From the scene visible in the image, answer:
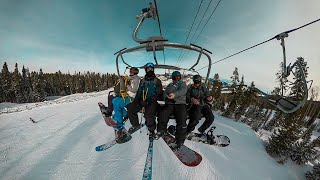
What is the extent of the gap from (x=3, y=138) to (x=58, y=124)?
4200 millimetres

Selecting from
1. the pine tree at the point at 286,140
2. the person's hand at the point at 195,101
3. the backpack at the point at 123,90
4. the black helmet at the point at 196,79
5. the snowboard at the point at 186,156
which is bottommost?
the pine tree at the point at 286,140

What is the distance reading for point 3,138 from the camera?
13.1 m

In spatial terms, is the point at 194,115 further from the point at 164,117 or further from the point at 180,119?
the point at 164,117

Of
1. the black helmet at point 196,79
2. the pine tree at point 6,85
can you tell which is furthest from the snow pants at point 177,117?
the pine tree at point 6,85

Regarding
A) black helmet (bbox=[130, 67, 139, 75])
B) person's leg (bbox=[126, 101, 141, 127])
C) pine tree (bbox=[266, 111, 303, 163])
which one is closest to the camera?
person's leg (bbox=[126, 101, 141, 127])

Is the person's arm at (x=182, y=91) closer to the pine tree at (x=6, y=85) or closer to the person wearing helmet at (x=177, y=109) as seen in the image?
the person wearing helmet at (x=177, y=109)

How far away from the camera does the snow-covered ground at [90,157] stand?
10.9 m

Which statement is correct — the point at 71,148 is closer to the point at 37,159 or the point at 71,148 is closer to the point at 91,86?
the point at 37,159

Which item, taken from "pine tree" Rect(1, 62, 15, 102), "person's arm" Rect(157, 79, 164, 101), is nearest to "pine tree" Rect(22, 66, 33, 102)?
"pine tree" Rect(1, 62, 15, 102)

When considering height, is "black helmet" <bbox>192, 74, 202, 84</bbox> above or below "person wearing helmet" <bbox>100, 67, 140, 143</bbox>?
above

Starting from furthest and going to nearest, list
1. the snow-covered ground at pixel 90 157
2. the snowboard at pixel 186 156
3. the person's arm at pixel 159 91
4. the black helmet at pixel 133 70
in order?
the snow-covered ground at pixel 90 157
the snowboard at pixel 186 156
the black helmet at pixel 133 70
the person's arm at pixel 159 91

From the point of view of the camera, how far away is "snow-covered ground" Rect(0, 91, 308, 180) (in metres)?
10.9

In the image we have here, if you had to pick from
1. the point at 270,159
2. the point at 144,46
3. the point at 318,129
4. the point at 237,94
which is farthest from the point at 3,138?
the point at 318,129

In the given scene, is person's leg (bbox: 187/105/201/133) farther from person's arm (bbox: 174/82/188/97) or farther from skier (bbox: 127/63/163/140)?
skier (bbox: 127/63/163/140)
